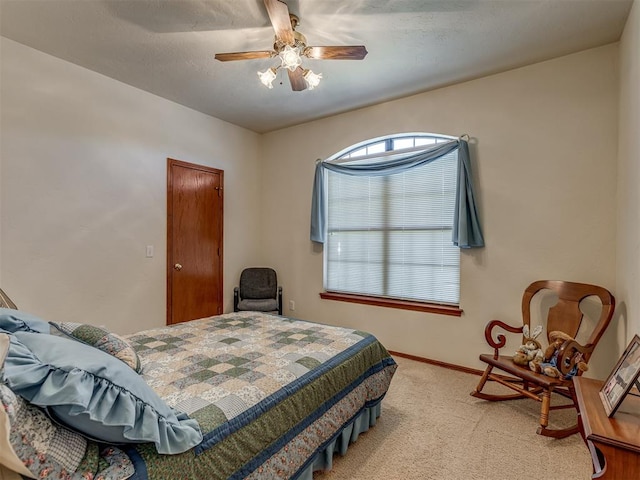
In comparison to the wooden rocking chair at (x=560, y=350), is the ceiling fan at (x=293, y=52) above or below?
above

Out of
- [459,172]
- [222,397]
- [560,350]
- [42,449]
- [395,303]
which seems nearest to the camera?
[42,449]

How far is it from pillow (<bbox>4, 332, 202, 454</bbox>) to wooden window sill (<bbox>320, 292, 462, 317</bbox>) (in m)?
2.67

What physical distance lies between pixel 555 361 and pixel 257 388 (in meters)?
2.11

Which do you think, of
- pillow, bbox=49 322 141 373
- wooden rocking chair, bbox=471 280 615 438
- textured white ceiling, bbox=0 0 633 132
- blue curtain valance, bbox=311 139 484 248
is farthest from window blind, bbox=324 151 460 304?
pillow, bbox=49 322 141 373

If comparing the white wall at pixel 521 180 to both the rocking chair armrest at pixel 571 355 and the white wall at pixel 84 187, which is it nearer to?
the rocking chair armrest at pixel 571 355

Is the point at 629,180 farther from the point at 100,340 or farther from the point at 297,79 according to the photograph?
the point at 100,340

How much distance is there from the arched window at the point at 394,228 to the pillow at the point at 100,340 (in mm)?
2743

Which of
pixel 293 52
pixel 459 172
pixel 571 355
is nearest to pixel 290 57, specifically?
pixel 293 52

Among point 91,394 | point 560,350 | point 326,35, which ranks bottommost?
point 560,350

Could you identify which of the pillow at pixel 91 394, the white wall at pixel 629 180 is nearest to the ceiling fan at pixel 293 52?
the white wall at pixel 629 180

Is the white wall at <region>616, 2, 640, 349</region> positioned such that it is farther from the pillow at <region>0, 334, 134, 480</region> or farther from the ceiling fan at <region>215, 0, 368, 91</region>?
the pillow at <region>0, 334, 134, 480</region>

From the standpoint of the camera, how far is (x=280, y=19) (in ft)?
6.25

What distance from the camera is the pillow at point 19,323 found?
1197mm

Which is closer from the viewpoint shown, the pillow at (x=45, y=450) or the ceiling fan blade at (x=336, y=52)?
the pillow at (x=45, y=450)
